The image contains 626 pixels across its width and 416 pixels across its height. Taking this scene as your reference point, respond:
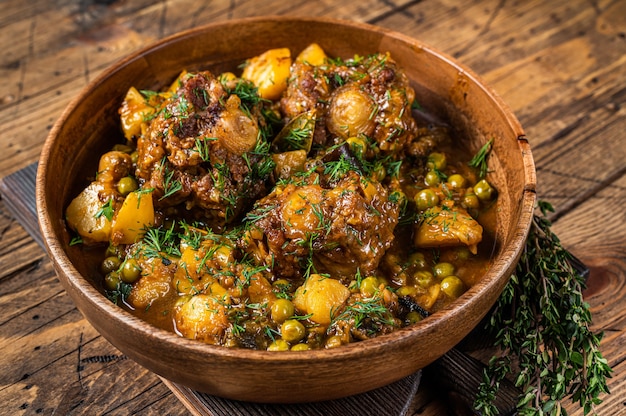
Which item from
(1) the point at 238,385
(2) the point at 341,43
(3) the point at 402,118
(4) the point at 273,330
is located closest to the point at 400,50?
(2) the point at 341,43

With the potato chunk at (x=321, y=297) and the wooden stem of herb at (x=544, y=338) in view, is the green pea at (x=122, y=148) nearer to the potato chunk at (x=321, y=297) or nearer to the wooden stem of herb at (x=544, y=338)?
the potato chunk at (x=321, y=297)

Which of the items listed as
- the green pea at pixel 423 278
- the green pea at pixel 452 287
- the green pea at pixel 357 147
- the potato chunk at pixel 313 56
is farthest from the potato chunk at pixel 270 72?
the green pea at pixel 452 287

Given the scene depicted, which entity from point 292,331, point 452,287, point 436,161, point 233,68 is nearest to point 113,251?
point 292,331

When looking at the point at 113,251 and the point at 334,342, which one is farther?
the point at 113,251

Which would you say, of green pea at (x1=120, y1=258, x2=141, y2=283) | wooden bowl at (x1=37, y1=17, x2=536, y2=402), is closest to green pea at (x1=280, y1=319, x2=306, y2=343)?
wooden bowl at (x1=37, y1=17, x2=536, y2=402)

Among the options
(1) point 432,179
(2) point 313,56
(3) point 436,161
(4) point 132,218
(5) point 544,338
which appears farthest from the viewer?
(2) point 313,56

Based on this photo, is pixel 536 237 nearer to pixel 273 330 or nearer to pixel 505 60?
pixel 273 330

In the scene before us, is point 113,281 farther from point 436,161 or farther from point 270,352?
point 436,161
